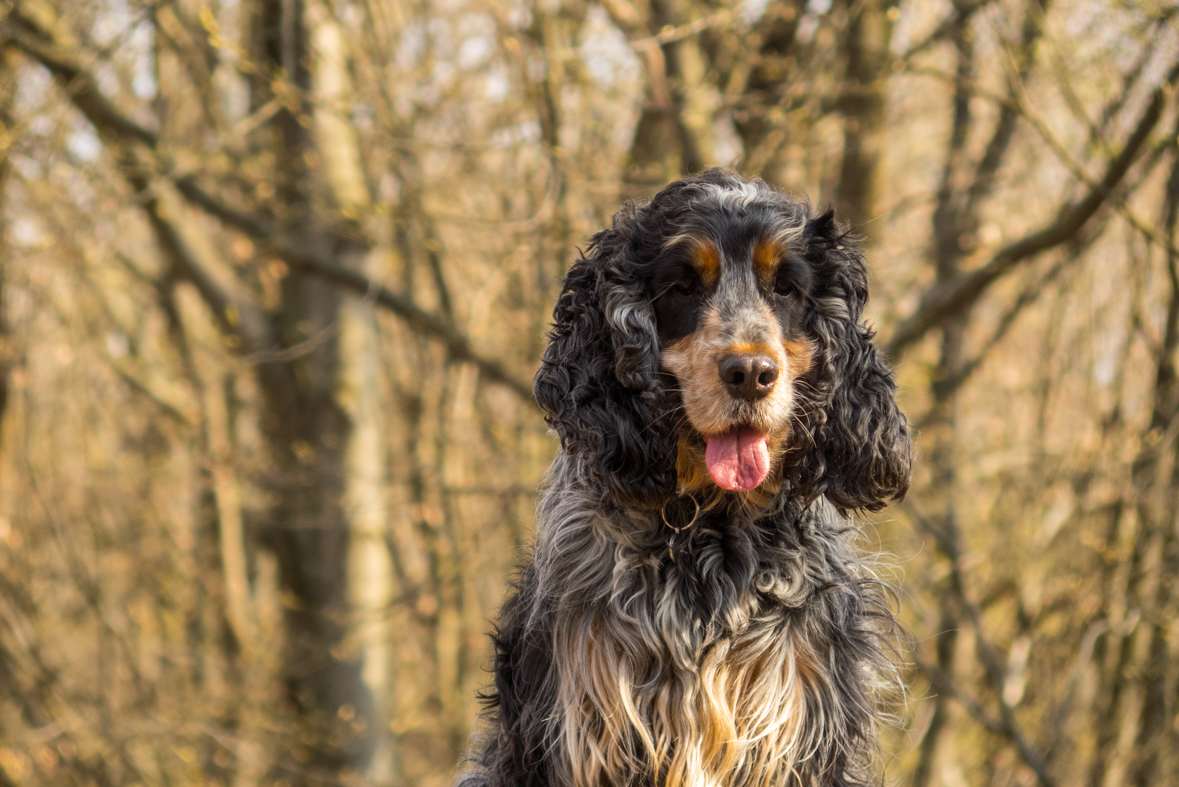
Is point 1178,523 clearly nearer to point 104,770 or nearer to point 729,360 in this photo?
point 729,360

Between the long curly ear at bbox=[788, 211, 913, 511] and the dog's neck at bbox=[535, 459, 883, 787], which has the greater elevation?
the long curly ear at bbox=[788, 211, 913, 511]

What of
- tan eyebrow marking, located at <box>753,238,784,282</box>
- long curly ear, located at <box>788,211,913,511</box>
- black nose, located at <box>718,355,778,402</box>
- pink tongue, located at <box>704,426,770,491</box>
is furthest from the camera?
long curly ear, located at <box>788,211,913,511</box>

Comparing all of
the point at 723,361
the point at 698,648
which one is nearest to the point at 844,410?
the point at 723,361

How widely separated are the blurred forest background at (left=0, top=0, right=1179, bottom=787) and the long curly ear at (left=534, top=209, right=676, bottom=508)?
109 inches

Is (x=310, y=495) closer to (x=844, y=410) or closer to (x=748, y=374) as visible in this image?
(x=844, y=410)

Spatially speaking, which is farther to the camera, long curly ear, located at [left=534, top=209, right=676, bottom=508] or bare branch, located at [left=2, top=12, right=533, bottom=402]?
bare branch, located at [left=2, top=12, right=533, bottom=402]

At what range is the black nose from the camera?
8.88 ft

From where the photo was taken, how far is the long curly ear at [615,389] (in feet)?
9.78

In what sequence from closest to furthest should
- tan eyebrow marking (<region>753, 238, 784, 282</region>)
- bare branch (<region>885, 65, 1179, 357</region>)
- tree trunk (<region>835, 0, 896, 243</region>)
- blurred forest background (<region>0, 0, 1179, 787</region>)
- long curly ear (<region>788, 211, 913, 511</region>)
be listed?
1. tan eyebrow marking (<region>753, 238, 784, 282</region>)
2. long curly ear (<region>788, 211, 913, 511</region>)
3. bare branch (<region>885, 65, 1179, 357</region>)
4. blurred forest background (<region>0, 0, 1179, 787</region>)
5. tree trunk (<region>835, 0, 896, 243</region>)

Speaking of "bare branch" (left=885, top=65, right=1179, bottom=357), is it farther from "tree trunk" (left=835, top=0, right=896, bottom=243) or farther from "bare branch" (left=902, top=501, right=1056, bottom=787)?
"bare branch" (left=902, top=501, right=1056, bottom=787)

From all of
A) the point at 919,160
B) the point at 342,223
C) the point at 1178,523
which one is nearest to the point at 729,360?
the point at 1178,523

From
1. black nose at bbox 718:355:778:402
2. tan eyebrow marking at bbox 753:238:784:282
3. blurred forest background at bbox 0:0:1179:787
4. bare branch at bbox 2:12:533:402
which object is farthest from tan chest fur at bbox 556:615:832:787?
bare branch at bbox 2:12:533:402

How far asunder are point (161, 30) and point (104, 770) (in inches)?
236

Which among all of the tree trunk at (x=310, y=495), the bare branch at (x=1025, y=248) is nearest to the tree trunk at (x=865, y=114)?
the bare branch at (x=1025, y=248)
